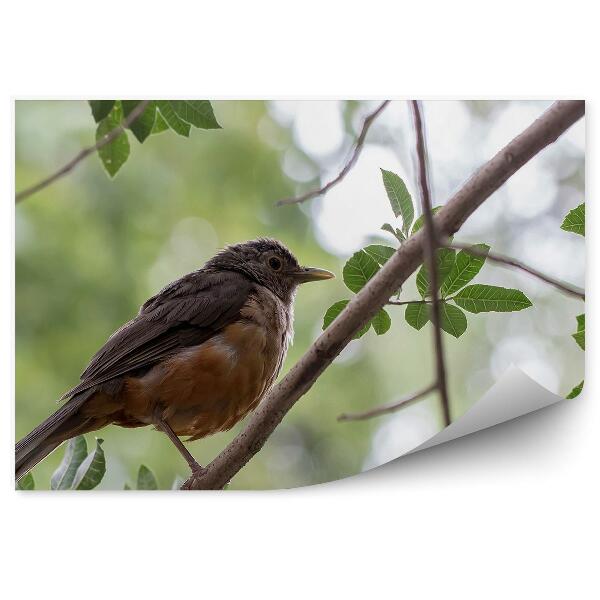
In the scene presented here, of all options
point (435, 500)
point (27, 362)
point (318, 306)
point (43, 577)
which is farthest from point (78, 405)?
point (435, 500)

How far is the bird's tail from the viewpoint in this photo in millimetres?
3461

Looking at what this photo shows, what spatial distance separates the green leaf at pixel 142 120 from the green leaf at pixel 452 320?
1429 mm

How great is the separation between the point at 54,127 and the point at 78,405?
1.16 metres

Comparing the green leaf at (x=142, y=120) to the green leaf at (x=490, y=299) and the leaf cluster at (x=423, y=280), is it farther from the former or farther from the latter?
the green leaf at (x=490, y=299)

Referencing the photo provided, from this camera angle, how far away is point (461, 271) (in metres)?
3.59

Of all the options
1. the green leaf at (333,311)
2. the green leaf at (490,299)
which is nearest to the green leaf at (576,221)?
the green leaf at (490,299)

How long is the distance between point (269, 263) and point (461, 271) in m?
0.87

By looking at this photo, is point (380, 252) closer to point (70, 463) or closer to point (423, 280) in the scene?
point (423, 280)

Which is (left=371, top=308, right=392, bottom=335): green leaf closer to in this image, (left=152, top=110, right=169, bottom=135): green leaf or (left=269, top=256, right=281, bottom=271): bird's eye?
(left=269, top=256, right=281, bottom=271): bird's eye

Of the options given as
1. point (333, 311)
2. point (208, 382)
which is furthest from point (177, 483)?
point (333, 311)

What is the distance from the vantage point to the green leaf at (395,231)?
354 centimetres

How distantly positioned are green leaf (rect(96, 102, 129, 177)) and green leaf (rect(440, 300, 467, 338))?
1478 mm
